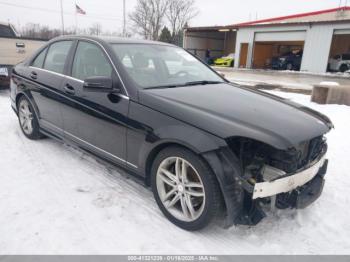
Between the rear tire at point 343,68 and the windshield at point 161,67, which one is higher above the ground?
the windshield at point 161,67

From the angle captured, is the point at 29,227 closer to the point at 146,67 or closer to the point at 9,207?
the point at 9,207

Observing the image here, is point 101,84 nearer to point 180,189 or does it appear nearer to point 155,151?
point 155,151

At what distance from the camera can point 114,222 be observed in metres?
2.68

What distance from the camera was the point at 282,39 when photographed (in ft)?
82.0

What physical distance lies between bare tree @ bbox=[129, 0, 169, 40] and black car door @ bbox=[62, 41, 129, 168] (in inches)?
1727

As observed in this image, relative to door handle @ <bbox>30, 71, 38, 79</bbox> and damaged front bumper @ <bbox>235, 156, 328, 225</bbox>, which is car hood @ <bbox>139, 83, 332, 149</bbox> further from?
door handle @ <bbox>30, 71, 38, 79</bbox>

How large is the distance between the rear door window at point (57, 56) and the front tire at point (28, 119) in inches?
29.8

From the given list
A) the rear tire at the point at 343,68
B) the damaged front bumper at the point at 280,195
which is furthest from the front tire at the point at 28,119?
the rear tire at the point at 343,68

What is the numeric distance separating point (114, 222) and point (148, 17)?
47.7m

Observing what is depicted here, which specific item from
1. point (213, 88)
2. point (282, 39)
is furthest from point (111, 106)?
point (282, 39)

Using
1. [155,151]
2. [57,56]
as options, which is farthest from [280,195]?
[57,56]

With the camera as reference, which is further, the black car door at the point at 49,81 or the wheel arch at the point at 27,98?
the wheel arch at the point at 27,98

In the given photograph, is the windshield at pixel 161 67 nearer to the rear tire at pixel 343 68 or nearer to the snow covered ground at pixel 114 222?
the snow covered ground at pixel 114 222

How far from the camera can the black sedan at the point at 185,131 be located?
7.52ft
